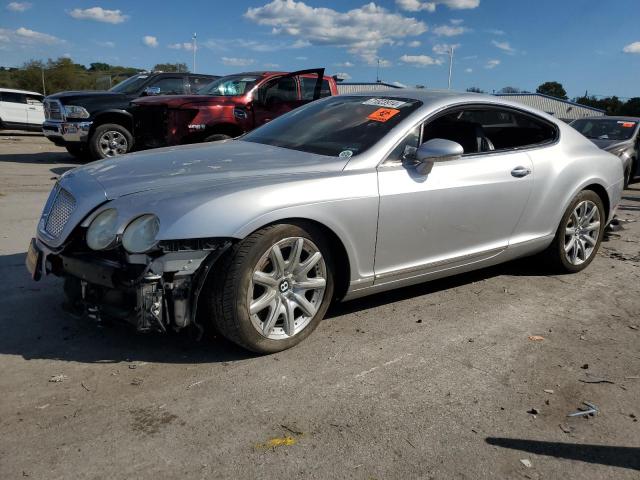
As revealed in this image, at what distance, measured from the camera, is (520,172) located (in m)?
4.45

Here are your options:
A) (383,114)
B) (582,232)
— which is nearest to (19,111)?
(383,114)

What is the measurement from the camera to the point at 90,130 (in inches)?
442

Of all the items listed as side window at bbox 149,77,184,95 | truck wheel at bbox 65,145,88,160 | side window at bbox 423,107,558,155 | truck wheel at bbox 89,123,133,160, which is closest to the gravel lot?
side window at bbox 423,107,558,155

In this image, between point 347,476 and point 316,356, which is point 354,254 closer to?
point 316,356

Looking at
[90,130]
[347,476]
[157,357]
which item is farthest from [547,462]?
[90,130]

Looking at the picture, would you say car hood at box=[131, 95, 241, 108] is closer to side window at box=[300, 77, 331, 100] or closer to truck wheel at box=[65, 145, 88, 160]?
side window at box=[300, 77, 331, 100]

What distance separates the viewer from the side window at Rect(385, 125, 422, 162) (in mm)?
3797

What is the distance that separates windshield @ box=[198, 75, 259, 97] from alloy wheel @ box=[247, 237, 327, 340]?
24.2ft

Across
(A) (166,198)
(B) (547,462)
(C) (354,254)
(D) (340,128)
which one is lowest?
(B) (547,462)

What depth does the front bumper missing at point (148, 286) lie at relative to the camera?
9.68 ft

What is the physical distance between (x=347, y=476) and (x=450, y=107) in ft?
9.11

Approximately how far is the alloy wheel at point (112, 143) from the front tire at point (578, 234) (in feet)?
29.1

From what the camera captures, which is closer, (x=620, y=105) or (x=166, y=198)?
(x=166, y=198)

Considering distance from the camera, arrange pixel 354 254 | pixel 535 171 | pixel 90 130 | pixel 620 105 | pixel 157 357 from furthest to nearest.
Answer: pixel 620 105
pixel 90 130
pixel 535 171
pixel 354 254
pixel 157 357
